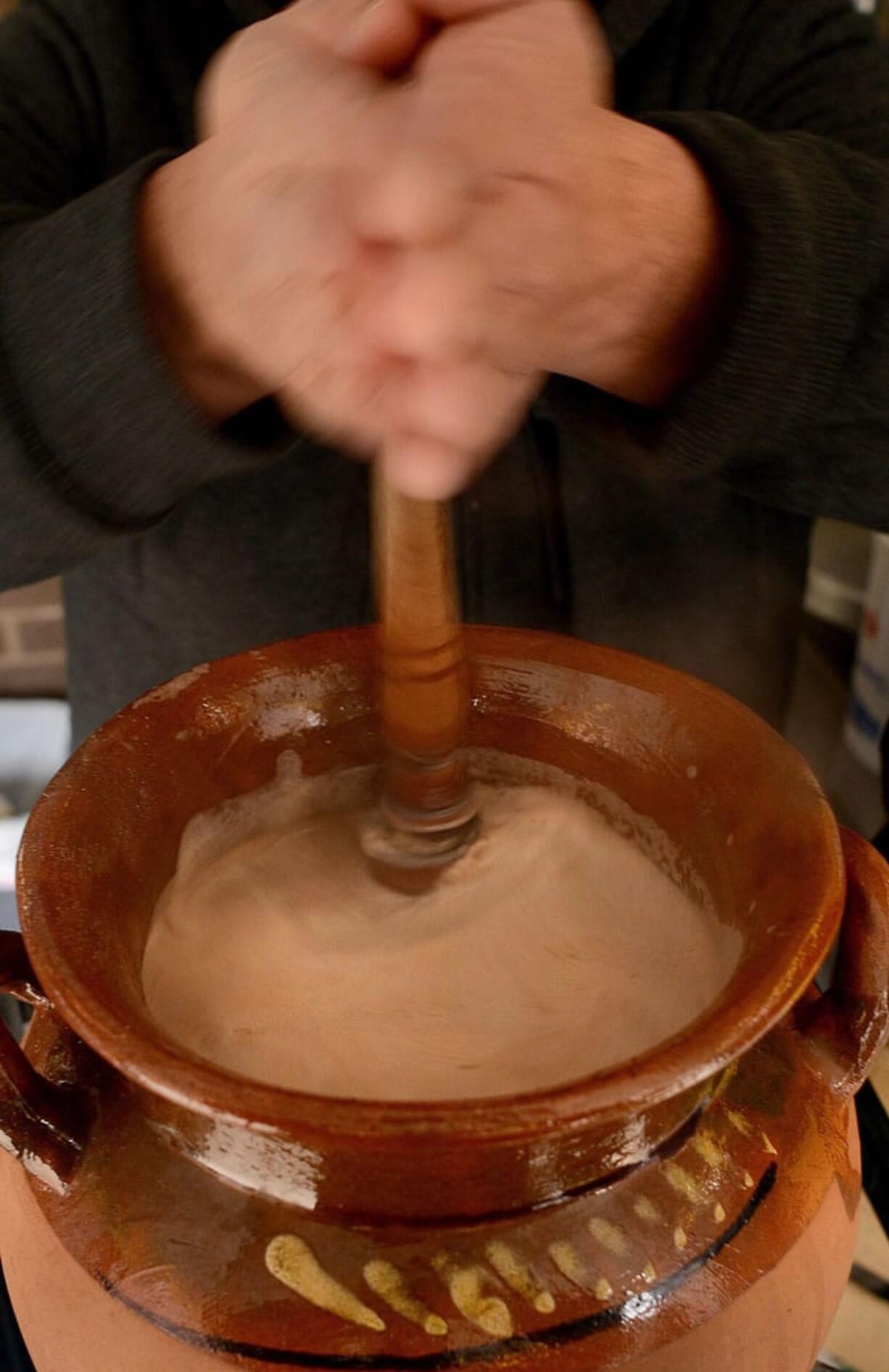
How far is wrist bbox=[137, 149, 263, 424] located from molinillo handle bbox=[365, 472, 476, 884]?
0.09 meters

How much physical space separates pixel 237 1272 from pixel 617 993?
19 centimetres

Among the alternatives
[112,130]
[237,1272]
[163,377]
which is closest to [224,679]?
[163,377]

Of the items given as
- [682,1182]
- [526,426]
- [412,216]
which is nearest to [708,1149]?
[682,1182]

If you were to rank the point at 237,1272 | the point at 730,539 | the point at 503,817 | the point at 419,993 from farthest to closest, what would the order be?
the point at 730,539, the point at 503,817, the point at 419,993, the point at 237,1272

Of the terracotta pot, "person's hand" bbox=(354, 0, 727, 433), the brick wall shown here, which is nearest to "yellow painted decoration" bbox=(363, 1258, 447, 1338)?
the terracotta pot

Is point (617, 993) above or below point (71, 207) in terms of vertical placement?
below

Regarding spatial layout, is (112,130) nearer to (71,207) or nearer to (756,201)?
(71,207)

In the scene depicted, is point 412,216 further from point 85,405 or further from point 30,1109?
point 30,1109

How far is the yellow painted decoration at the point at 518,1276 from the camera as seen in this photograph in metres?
0.40

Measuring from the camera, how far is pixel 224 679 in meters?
0.58

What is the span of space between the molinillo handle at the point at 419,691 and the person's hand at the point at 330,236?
42 mm

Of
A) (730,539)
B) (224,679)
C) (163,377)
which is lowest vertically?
(730,539)

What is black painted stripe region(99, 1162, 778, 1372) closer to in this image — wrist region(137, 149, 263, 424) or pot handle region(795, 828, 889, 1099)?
pot handle region(795, 828, 889, 1099)

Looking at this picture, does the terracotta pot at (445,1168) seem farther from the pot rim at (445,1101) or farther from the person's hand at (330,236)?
the person's hand at (330,236)
